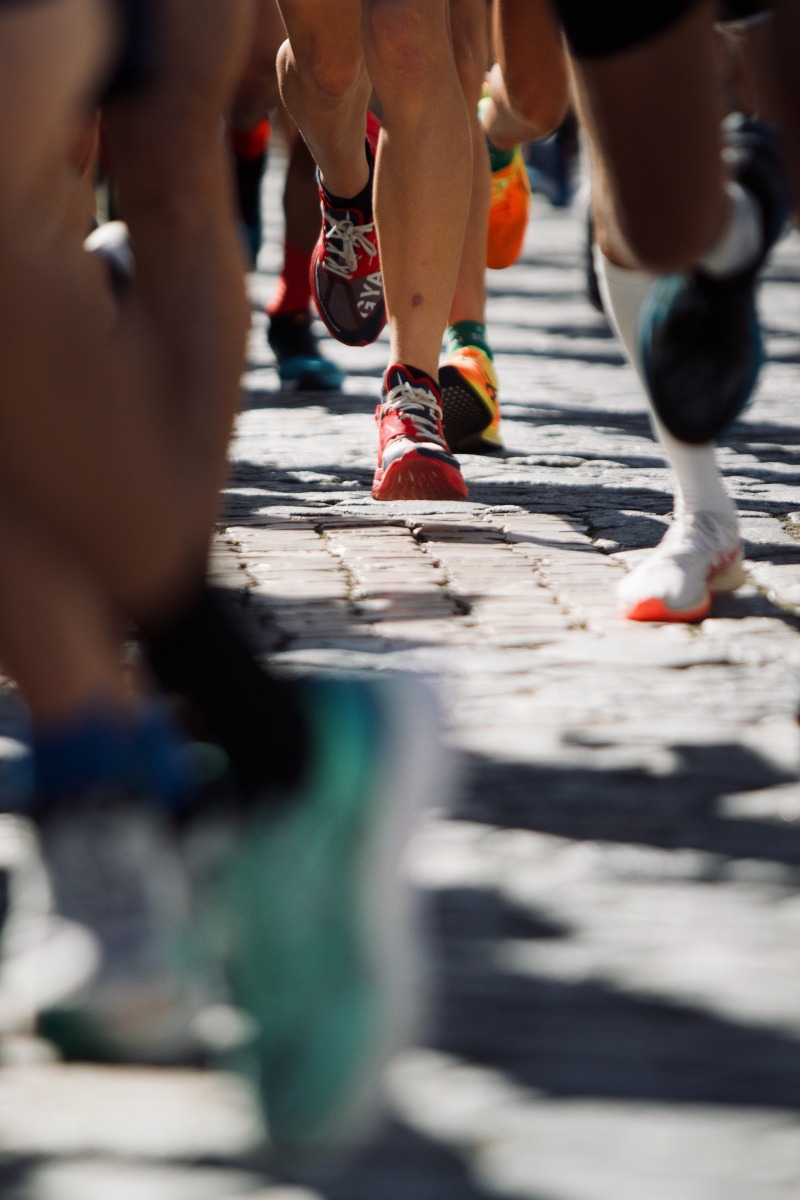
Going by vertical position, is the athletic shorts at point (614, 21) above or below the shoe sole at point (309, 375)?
below

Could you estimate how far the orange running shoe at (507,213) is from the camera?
5789mm

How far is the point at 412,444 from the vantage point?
409cm

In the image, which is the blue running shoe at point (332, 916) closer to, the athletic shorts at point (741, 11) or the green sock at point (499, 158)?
the athletic shorts at point (741, 11)

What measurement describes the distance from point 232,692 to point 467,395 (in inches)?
122

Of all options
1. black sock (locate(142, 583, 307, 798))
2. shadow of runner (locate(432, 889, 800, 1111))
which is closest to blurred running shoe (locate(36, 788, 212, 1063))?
black sock (locate(142, 583, 307, 798))

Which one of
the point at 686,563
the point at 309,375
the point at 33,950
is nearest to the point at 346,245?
the point at 309,375

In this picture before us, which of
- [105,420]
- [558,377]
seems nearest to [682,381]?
[105,420]

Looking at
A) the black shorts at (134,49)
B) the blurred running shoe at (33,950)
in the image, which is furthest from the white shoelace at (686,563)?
the black shorts at (134,49)

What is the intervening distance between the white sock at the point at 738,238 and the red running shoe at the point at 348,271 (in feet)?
7.85

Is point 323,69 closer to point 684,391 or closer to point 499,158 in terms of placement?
point 499,158

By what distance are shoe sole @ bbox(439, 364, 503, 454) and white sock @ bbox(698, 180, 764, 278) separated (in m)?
2.17

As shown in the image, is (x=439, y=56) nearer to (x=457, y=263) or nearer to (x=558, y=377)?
(x=457, y=263)

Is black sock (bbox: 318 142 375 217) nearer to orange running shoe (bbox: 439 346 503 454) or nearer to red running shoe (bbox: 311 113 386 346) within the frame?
red running shoe (bbox: 311 113 386 346)

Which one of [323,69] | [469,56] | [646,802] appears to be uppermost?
[469,56]
